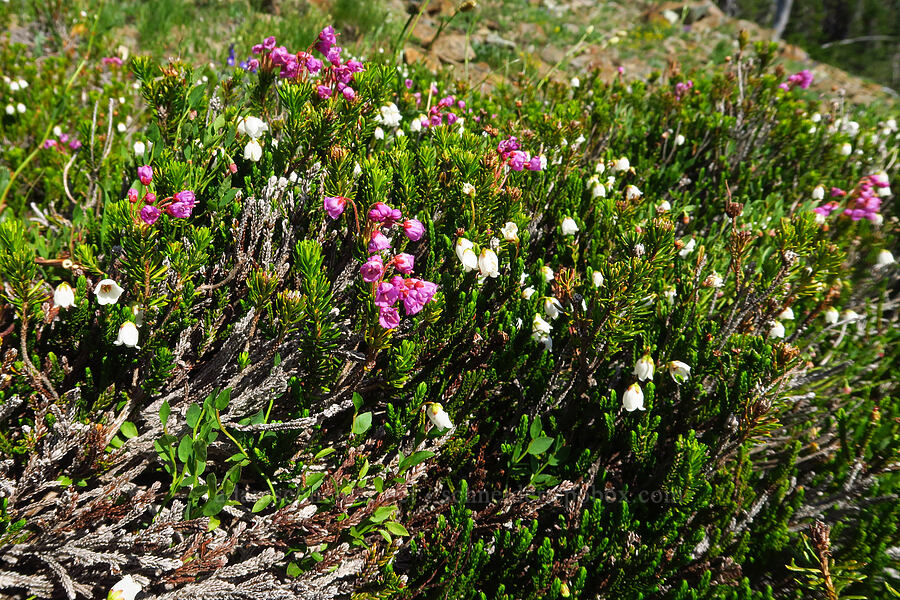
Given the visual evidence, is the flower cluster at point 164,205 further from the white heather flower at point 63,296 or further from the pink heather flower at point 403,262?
the pink heather flower at point 403,262

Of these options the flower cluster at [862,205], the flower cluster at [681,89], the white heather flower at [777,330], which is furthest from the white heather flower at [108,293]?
the flower cluster at [681,89]

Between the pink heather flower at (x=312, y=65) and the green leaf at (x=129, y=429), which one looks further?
the pink heather flower at (x=312, y=65)

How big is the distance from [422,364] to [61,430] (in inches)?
45.8

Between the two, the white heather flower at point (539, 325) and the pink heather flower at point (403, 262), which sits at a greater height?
the pink heather flower at point (403, 262)

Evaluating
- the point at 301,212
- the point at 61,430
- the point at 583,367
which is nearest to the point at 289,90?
the point at 301,212

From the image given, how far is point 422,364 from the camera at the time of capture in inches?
75.7

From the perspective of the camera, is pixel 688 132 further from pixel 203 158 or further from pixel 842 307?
pixel 203 158

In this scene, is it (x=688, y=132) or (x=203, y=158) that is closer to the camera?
(x=203, y=158)

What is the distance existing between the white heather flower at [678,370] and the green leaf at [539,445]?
537 mm

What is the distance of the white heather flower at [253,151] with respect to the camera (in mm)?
1930

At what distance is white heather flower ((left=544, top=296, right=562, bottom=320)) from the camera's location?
1.92m

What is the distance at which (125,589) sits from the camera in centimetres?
130

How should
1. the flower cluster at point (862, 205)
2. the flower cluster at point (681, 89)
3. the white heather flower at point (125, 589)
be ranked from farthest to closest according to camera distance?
the flower cluster at point (681, 89)
the flower cluster at point (862, 205)
the white heather flower at point (125, 589)

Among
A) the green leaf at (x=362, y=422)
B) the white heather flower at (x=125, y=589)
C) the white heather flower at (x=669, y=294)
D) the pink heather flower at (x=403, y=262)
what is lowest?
the white heather flower at (x=125, y=589)
